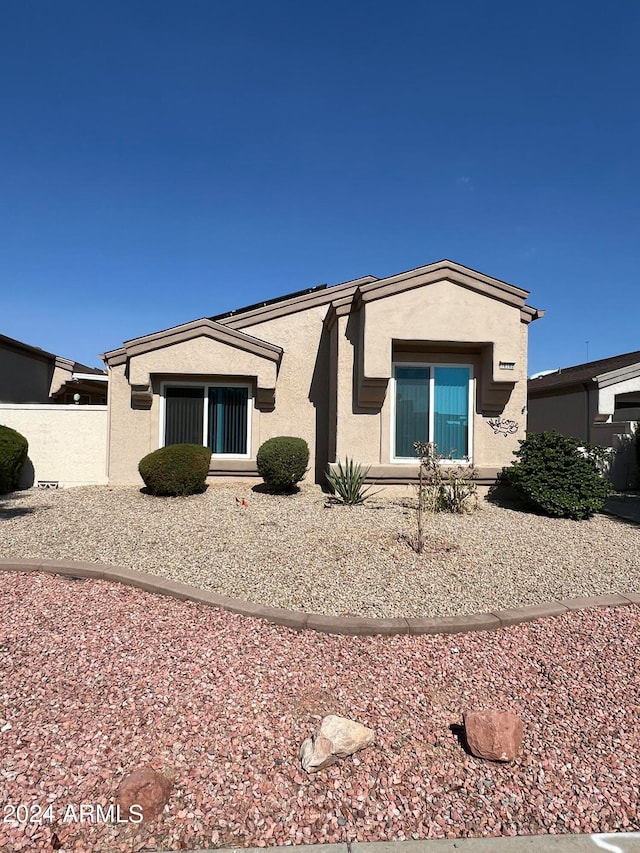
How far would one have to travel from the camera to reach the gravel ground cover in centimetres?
501

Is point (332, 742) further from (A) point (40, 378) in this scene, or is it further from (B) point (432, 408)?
(A) point (40, 378)

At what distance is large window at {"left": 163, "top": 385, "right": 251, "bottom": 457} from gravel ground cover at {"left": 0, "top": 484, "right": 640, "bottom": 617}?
248cm

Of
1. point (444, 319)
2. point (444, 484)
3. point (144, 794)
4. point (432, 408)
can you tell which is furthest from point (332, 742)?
point (444, 319)

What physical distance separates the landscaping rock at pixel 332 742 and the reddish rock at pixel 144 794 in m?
0.77

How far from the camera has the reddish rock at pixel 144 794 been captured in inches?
90.5

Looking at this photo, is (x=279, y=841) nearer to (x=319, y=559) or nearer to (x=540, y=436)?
(x=319, y=559)

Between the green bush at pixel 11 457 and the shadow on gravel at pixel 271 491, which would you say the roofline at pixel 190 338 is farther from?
the shadow on gravel at pixel 271 491

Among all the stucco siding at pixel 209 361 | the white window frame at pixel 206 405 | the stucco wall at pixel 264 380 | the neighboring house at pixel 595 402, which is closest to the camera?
the stucco siding at pixel 209 361

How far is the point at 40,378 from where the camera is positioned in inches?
673

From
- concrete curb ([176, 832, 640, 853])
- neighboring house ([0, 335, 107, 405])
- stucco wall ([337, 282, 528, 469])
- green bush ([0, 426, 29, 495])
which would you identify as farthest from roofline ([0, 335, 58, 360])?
concrete curb ([176, 832, 640, 853])

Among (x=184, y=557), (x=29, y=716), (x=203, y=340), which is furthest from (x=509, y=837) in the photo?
(x=203, y=340)

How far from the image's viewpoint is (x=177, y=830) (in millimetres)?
2221

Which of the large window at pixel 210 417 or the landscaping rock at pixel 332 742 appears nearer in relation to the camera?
the landscaping rock at pixel 332 742

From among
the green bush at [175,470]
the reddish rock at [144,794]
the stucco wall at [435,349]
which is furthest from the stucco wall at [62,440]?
the reddish rock at [144,794]
